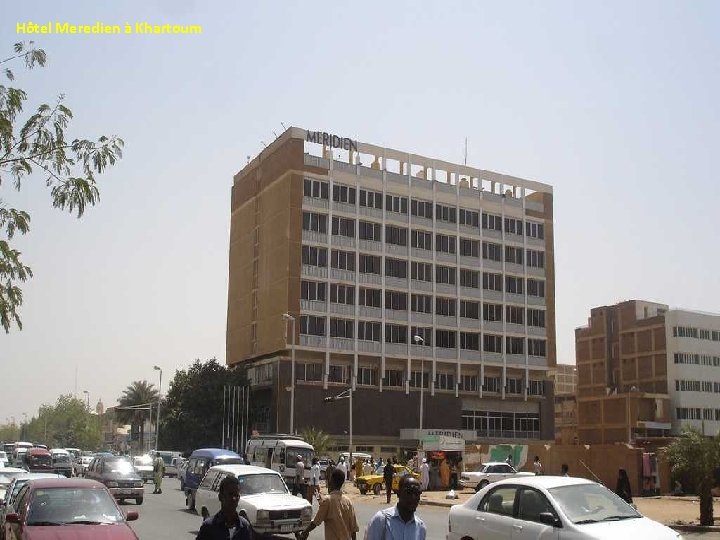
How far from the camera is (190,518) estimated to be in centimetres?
2462

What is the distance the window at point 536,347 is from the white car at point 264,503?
225ft

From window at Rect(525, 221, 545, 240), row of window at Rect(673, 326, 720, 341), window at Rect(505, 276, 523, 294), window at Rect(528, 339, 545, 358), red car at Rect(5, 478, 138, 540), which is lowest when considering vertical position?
red car at Rect(5, 478, 138, 540)

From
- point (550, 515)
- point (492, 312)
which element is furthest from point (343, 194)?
point (550, 515)

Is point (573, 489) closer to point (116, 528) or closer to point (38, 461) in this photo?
point (116, 528)

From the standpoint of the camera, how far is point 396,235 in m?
79.4

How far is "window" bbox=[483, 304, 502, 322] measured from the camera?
83750 millimetres

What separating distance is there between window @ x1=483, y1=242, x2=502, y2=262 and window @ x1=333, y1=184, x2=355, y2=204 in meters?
15.8

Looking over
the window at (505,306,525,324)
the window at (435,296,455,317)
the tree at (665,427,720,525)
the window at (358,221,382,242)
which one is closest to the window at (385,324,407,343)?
the window at (435,296,455,317)

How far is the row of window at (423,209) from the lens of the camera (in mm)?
76000

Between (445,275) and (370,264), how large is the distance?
861 cm

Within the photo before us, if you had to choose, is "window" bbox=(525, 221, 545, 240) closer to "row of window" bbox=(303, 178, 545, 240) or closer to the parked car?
"row of window" bbox=(303, 178, 545, 240)

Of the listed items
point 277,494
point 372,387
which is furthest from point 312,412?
point 277,494

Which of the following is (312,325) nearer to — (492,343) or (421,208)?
(421,208)

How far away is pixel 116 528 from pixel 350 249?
64698 mm
